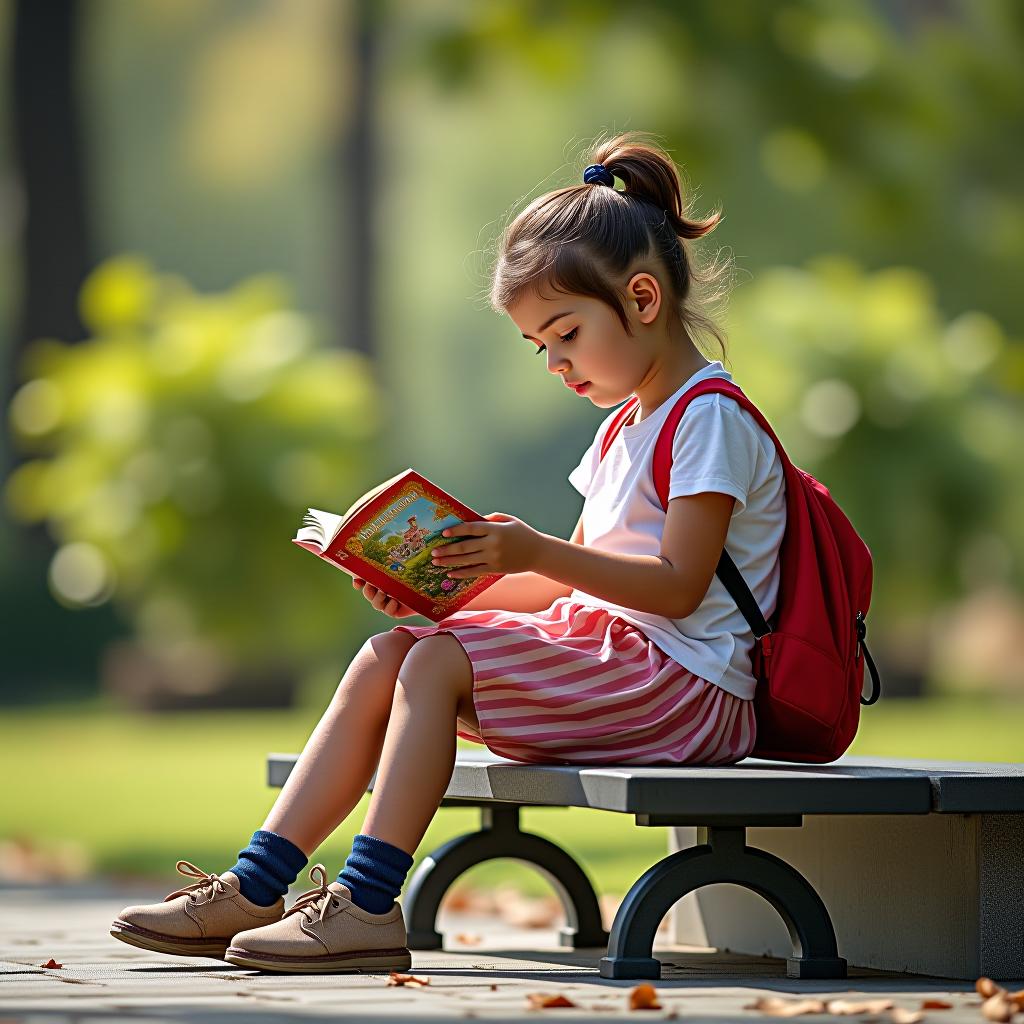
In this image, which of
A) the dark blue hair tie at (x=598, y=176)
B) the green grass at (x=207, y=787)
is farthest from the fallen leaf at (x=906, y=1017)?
the green grass at (x=207, y=787)

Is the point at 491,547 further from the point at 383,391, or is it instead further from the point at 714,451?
the point at 383,391

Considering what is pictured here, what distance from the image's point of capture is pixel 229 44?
32.3 m

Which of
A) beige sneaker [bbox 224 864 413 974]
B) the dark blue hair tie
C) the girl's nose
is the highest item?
the dark blue hair tie

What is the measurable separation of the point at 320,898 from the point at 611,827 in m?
5.48

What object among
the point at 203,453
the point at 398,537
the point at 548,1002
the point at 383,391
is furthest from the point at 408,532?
the point at 383,391

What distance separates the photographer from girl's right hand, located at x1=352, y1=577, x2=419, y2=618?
10.7 ft

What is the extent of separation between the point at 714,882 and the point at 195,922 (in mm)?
845

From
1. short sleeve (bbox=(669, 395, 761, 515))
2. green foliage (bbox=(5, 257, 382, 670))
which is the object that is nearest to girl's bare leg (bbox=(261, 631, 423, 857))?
short sleeve (bbox=(669, 395, 761, 515))

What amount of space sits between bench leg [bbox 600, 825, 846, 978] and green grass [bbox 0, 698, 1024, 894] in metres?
1.75

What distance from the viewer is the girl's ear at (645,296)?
341 cm

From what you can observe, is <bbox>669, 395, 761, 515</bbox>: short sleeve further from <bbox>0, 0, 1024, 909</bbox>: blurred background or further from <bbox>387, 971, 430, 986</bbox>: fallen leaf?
<bbox>387, 971, 430, 986</bbox>: fallen leaf

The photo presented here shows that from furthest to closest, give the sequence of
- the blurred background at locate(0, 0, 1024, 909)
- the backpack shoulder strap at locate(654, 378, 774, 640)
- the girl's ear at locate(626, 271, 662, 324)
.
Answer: the blurred background at locate(0, 0, 1024, 909) → the girl's ear at locate(626, 271, 662, 324) → the backpack shoulder strap at locate(654, 378, 774, 640)

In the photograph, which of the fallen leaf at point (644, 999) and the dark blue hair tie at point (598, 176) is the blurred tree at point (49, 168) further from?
the fallen leaf at point (644, 999)

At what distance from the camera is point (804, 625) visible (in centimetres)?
326
